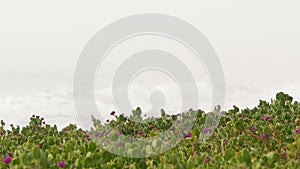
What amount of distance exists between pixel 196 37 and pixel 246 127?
1.71 metres

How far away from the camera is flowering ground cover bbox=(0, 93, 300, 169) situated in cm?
500

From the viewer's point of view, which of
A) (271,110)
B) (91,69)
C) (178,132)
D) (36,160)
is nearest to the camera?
(36,160)

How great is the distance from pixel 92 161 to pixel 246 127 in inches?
140

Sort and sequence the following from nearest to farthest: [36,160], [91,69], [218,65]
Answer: [36,160], [91,69], [218,65]

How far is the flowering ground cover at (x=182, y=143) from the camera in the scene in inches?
197

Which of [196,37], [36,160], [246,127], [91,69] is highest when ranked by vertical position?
[196,37]

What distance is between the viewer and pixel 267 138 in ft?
24.1

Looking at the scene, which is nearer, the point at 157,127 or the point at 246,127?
the point at 246,127

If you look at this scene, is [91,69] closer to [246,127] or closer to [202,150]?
[202,150]

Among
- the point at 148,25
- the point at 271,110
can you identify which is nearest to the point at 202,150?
the point at 148,25

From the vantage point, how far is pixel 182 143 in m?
7.51

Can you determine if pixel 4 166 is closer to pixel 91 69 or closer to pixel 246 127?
pixel 91 69

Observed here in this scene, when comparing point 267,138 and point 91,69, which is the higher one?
point 91,69

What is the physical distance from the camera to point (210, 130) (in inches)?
348
